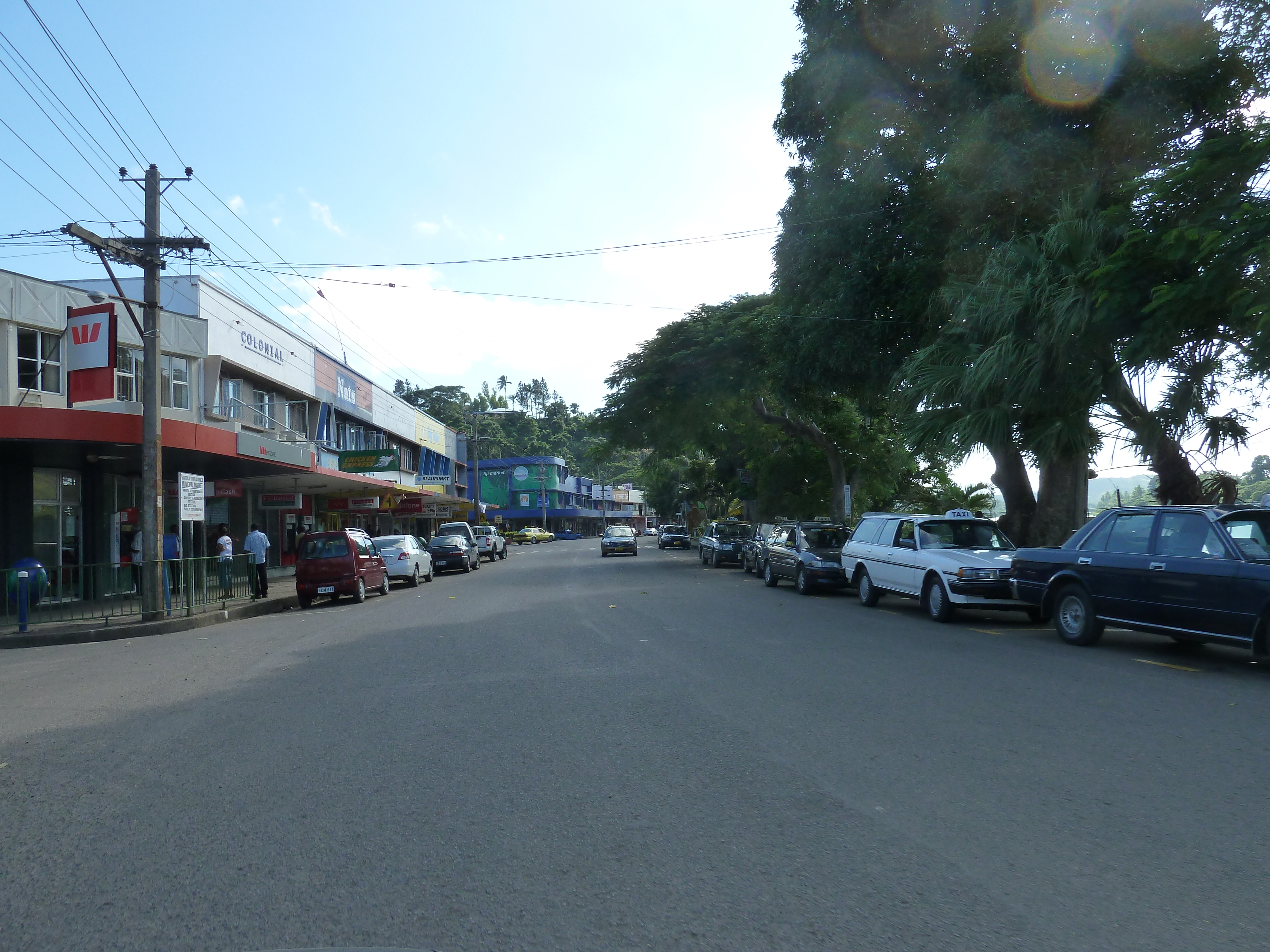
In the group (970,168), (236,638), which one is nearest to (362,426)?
(236,638)

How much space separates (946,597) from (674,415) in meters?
19.1

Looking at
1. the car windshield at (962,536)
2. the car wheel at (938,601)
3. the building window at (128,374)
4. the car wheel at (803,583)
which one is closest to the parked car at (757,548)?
the car wheel at (803,583)

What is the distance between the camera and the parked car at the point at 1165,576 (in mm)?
9195

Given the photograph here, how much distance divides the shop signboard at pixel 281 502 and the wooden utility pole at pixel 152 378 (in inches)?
400

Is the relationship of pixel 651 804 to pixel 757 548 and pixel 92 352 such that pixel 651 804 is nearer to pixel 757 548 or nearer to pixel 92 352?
pixel 92 352

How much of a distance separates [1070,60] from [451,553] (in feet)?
81.1

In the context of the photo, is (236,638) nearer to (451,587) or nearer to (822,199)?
(451,587)

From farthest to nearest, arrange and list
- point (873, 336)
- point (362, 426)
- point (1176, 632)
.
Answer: point (362, 426) → point (873, 336) → point (1176, 632)

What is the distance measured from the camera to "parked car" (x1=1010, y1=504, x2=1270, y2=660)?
30.2ft

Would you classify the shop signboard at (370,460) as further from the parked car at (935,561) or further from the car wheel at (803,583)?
the parked car at (935,561)

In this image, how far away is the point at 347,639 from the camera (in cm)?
1363

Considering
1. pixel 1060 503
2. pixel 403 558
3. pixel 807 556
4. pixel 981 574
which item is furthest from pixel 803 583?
pixel 403 558

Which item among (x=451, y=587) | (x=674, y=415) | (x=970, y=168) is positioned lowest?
(x=451, y=587)

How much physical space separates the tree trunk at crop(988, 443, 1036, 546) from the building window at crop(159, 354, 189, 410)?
21318 mm
